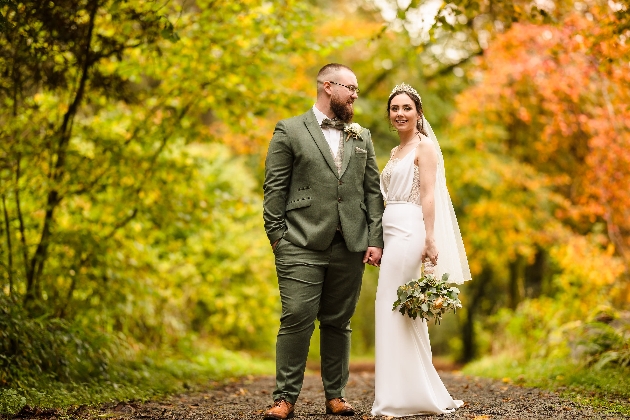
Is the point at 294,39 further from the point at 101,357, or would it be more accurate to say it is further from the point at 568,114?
the point at 568,114

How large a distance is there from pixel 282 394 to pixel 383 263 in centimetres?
111

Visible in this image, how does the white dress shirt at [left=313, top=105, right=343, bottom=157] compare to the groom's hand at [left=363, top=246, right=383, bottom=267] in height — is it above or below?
above

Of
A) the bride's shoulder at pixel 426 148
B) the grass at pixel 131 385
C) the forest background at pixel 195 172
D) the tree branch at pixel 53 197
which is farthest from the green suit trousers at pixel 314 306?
the tree branch at pixel 53 197

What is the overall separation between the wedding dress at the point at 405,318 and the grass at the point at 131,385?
6.76 ft

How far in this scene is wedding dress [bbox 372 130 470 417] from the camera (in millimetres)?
4434

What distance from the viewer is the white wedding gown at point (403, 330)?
14.5 feet

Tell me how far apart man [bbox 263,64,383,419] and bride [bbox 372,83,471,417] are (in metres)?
0.15

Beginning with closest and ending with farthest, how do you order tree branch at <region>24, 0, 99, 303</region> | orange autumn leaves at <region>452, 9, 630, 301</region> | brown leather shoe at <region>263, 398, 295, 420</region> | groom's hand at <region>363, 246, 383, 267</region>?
brown leather shoe at <region>263, 398, 295, 420</region> → groom's hand at <region>363, 246, 383, 267</region> → tree branch at <region>24, 0, 99, 303</region> → orange autumn leaves at <region>452, 9, 630, 301</region>

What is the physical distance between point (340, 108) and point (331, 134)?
190mm

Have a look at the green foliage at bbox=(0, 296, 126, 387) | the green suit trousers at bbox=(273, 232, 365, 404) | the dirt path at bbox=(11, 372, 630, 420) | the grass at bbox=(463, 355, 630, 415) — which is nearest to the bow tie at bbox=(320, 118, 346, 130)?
the green suit trousers at bbox=(273, 232, 365, 404)

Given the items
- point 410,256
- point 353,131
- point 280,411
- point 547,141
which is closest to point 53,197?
point 353,131

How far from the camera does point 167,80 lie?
7.27 meters

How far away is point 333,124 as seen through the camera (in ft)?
15.1

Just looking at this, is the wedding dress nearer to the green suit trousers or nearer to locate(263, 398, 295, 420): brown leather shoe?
the green suit trousers
